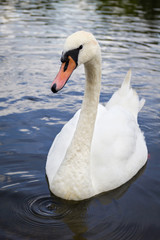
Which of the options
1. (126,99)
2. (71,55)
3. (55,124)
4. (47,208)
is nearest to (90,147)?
(47,208)

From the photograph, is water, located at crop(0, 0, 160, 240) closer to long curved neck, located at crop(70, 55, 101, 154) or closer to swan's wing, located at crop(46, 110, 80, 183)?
swan's wing, located at crop(46, 110, 80, 183)

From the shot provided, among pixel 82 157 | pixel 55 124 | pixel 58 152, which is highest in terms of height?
pixel 82 157

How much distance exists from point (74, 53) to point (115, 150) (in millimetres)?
1762

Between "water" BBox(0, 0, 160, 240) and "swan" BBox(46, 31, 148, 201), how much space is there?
0.18 m

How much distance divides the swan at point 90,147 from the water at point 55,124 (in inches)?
7.2

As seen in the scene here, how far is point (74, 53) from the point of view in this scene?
4.11 m

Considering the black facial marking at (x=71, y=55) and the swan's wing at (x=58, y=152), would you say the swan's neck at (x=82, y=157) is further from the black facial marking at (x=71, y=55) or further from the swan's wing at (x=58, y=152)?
the black facial marking at (x=71, y=55)

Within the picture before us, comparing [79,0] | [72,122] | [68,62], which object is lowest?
[79,0]

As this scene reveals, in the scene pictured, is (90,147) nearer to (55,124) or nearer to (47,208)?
(47,208)

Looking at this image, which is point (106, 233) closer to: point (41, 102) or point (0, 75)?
point (41, 102)

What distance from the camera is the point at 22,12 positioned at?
1964 cm

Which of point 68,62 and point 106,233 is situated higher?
point 68,62

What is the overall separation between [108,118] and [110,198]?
1299 mm

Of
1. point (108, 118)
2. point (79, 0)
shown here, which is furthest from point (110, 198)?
point (79, 0)
